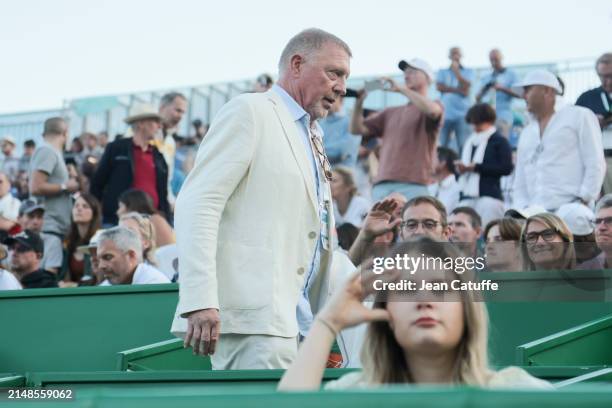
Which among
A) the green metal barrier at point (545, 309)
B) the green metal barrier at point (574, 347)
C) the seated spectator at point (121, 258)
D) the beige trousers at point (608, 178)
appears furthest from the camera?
the beige trousers at point (608, 178)

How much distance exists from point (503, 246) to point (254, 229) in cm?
286

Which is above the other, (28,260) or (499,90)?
(499,90)

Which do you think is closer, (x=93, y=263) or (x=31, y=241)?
(x=93, y=263)

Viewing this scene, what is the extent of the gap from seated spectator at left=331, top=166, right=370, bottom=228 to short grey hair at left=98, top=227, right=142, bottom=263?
2.78m

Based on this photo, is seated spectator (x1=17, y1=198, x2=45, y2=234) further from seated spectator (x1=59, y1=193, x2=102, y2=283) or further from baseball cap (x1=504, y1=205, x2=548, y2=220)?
baseball cap (x1=504, y1=205, x2=548, y2=220)

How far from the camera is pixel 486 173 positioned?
8969 millimetres

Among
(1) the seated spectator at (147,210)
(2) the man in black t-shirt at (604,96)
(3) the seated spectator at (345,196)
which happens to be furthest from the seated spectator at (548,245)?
(1) the seated spectator at (147,210)

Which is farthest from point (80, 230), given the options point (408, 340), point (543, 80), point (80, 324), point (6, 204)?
point (408, 340)

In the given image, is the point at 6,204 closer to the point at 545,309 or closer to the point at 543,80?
the point at 543,80

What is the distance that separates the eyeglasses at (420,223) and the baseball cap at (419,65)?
3.20 metres

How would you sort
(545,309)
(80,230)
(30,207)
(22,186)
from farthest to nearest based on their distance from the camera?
(22,186)
(30,207)
(80,230)
(545,309)

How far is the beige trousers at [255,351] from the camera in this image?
396cm

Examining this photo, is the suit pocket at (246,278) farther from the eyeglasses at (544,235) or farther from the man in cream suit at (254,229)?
the eyeglasses at (544,235)

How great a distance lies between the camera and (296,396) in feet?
5.99
